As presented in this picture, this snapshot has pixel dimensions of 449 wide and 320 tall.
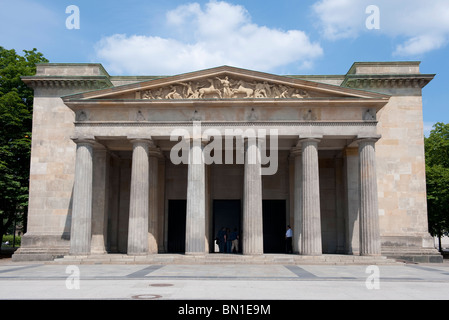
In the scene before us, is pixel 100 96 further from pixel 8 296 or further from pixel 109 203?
pixel 8 296

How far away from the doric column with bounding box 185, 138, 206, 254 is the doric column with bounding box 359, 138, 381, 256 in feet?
38.2

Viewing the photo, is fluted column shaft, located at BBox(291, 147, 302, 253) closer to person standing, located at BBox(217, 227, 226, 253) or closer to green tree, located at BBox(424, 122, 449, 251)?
person standing, located at BBox(217, 227, 226, 253)

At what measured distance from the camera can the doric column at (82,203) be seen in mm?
34906

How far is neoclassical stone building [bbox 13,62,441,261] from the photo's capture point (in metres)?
35.0

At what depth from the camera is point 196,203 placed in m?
34.8

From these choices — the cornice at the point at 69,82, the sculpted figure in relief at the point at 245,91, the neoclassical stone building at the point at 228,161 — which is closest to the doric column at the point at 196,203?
the neoclassical stone building at the point at 228,161

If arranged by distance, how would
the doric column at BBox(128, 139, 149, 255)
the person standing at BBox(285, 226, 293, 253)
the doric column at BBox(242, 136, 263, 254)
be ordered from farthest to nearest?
the person standing at BBox(285, 226, 293, 253) → the doric column at BBox(128, 139, 149, 255) → the doric column at BBox(242, 136, 263, 254)

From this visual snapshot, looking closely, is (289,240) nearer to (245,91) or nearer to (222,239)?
(222,239)

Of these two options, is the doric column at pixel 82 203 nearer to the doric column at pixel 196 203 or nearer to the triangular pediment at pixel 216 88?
the triangular pediment at pixel 216 88

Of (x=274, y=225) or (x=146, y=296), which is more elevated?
(x=274, y=225)

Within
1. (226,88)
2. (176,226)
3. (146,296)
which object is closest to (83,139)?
(226,88)

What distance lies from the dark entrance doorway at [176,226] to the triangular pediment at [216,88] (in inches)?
480

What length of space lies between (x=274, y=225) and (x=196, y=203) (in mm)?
11824

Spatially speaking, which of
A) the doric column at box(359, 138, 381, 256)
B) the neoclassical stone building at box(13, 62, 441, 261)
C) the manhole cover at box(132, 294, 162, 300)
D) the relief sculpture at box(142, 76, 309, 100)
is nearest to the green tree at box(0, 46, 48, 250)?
the neoclassical stone building at box(13, 62, 441, 261)
